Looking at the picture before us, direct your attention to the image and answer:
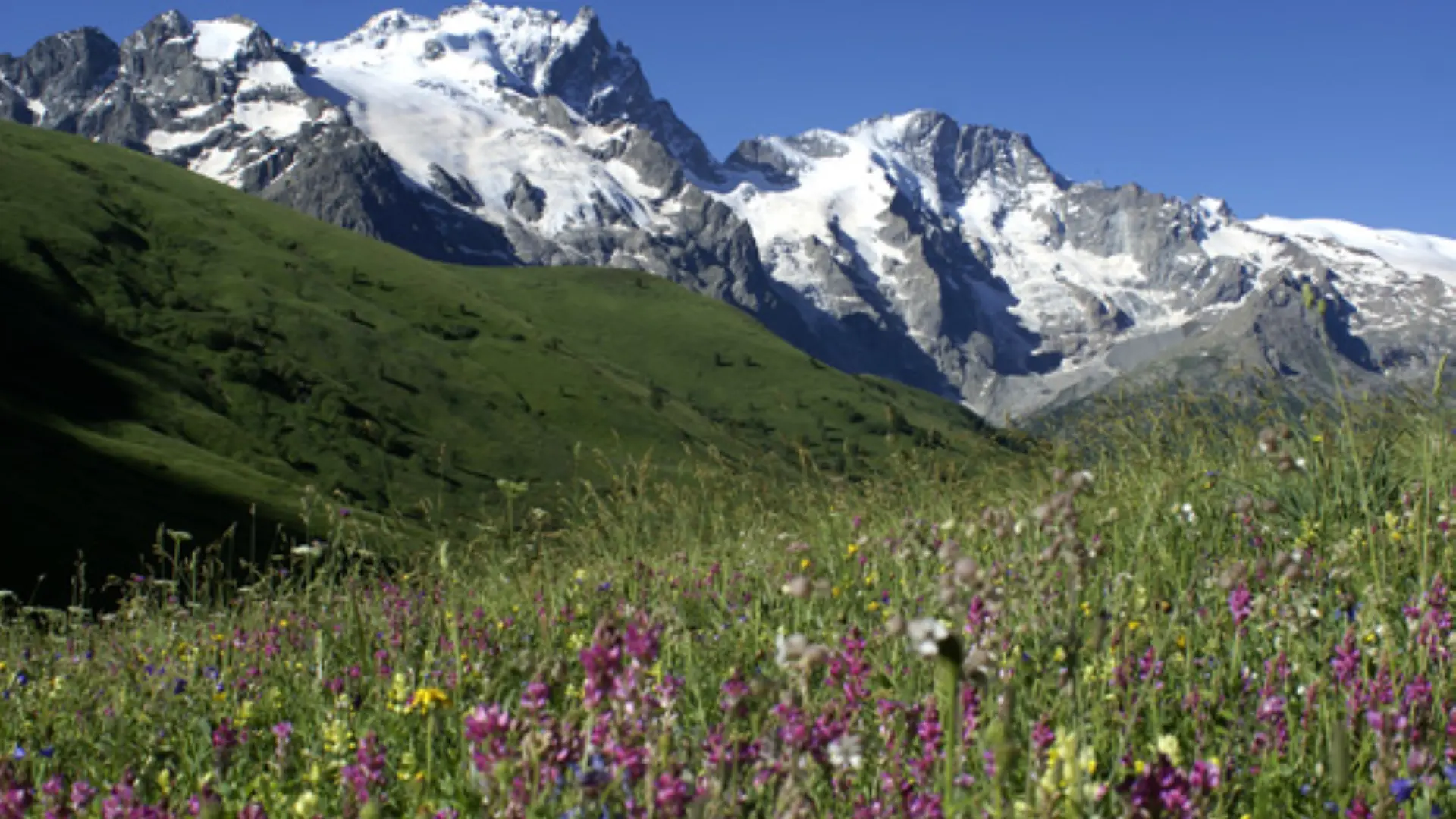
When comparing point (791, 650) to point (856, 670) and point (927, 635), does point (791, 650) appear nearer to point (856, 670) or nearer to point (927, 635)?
point (927, 635)

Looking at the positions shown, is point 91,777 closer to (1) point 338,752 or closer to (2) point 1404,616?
(1) point 338,752

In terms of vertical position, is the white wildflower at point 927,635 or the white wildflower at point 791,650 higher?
the white wildflower at point 927,635

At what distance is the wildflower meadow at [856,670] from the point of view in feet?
10.4

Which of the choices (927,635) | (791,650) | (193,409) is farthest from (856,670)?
(193,409)

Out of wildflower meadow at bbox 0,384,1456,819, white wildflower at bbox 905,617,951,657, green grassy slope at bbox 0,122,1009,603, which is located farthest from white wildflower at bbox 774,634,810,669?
green grassy slope at bbox 0,122,1009,603

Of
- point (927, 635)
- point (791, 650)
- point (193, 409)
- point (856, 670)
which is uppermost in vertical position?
point (927, 635)

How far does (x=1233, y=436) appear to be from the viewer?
10711mm

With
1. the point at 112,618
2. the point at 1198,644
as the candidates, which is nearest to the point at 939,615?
the point at 1198,644

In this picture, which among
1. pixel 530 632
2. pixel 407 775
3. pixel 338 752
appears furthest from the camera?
pixel 530 632

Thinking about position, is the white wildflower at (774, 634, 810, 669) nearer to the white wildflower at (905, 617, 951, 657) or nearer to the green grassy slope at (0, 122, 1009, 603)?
the white wildflower at (905, 617, 951, 657)

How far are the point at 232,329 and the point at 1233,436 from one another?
182 m

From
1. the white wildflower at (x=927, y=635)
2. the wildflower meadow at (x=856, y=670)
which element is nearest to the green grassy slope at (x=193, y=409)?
the wildflower meadow at (x=856, y=670)

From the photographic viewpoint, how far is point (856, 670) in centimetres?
443

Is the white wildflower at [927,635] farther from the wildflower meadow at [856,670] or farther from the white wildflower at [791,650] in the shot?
the white wildflower at [791,650]
